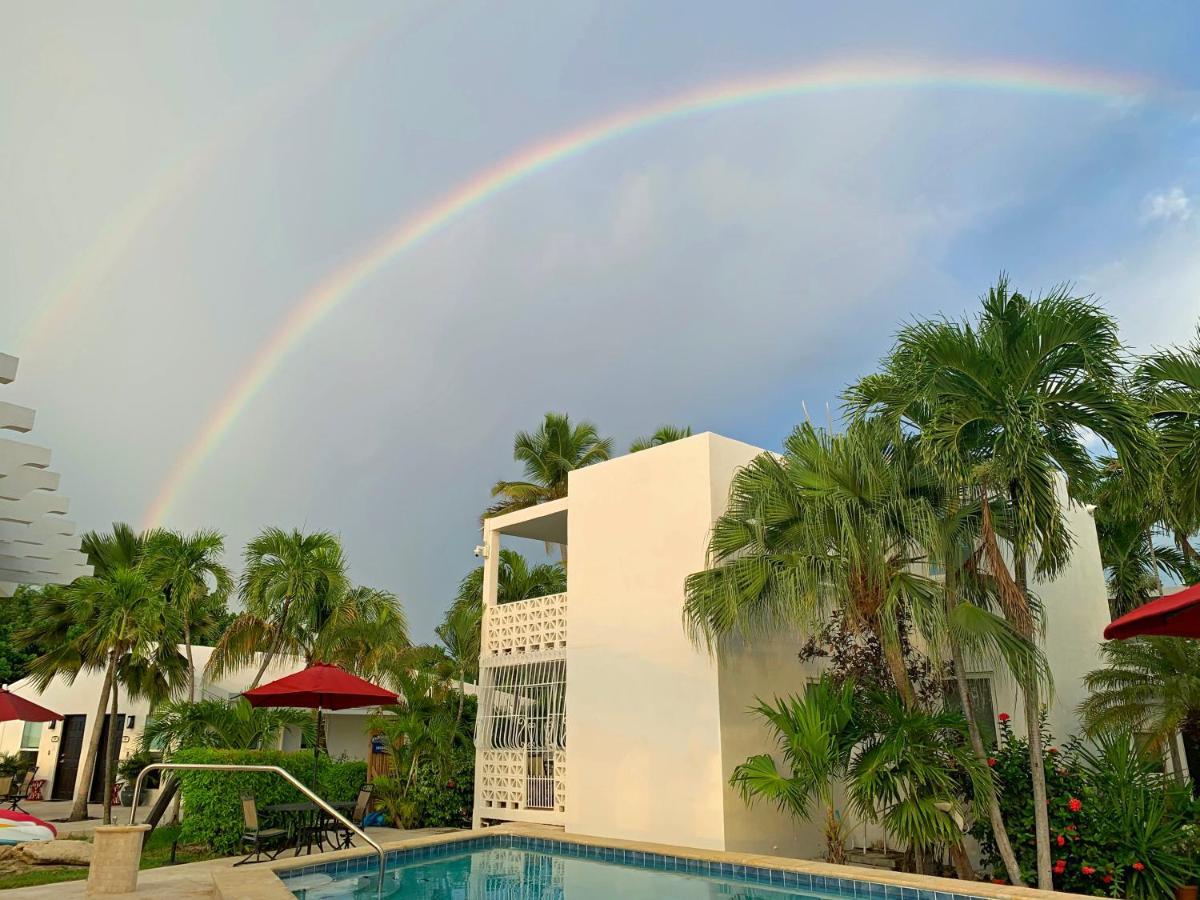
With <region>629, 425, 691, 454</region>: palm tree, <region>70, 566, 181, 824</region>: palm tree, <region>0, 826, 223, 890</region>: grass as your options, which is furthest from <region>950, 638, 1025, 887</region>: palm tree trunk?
<region>70, 566, 181, 824</region>: palm tree

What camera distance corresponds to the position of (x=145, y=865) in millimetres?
10461

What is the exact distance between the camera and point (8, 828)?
11.3 metres

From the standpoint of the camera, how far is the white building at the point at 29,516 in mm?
10492

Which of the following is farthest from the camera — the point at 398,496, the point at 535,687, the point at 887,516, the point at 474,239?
the point at 398,496

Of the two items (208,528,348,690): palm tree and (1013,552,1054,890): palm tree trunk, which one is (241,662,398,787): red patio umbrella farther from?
(1013,552,1054,890): palm tree trunk

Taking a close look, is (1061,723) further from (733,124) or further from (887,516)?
(733,124)

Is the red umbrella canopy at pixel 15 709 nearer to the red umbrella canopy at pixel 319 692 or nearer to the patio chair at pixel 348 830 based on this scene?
the red umbrella canopy at pixel 319 692

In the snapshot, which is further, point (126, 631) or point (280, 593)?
point (280, 593)

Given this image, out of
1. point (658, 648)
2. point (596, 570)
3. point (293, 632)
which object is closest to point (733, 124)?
point (596, 570)

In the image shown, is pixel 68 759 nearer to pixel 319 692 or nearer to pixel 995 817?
pixel 319 692

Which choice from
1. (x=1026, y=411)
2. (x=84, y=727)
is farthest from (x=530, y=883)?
(x=84, y=727)

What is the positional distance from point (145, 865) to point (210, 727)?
327cm

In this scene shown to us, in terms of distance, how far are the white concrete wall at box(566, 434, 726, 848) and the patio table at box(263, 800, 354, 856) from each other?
358cm

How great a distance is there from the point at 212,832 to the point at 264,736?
115 inches
